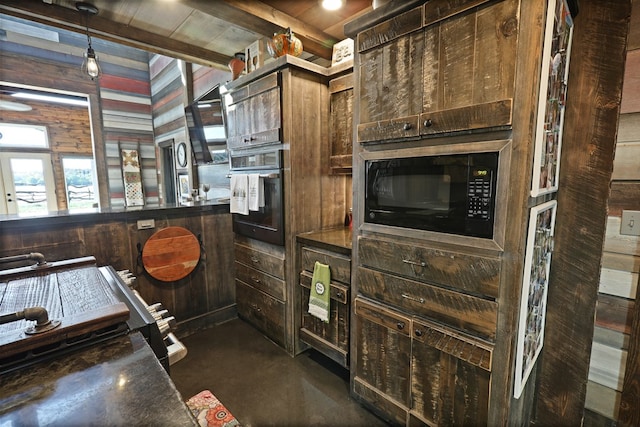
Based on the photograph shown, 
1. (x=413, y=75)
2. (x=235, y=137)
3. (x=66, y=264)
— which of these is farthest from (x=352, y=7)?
(x=66, y=264)

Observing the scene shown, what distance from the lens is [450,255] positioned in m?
1.28

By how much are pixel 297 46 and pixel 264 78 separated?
1.09ft

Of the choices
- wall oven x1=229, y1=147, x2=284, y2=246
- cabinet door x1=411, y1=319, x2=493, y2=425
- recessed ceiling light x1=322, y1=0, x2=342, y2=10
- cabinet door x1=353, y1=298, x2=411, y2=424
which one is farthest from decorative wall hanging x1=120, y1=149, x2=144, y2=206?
cabinet door x1=411, y1=319, x2=493, y2=425

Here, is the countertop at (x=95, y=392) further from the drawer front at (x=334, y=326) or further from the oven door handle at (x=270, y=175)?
the oven door handle at (x=270, y=175)

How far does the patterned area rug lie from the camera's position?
1.44m

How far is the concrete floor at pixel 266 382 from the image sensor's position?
175 centimetres

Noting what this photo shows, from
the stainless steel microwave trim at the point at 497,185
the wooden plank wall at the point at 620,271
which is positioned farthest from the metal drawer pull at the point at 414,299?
the wooden plank wall at the point at 620,271

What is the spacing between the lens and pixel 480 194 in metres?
1.19

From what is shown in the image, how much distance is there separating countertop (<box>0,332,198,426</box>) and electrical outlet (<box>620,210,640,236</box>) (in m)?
1.86

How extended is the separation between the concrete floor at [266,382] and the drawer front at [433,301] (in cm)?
78

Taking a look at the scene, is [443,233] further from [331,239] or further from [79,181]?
[79,181]

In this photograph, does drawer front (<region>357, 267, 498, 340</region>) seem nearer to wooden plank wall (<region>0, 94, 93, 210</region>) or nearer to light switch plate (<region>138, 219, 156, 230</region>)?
light switch plate (<region>138, 219, 156, 230</region>)

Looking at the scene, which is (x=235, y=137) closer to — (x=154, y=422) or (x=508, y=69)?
(x=508, y=69)

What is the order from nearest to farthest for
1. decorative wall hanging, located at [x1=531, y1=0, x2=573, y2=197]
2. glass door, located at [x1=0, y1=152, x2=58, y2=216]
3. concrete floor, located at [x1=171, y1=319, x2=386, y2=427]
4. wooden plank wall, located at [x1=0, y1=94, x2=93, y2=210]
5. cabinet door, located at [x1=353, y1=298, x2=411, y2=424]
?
decorative wall hanging, located at [x1=531, y1=0, x2=573, y2=197]
cabinet door, located at [x1=353, y1=298, x2=411, y2=424]
concrete floor, located at [x1=171, y1=319, x2=386, y2=427]
glass door, located at [x1=0, y1=152, x2=58, y2=216]
wooden plank wall, located at [x1=0, y1=94, x2=93, y2=210]
